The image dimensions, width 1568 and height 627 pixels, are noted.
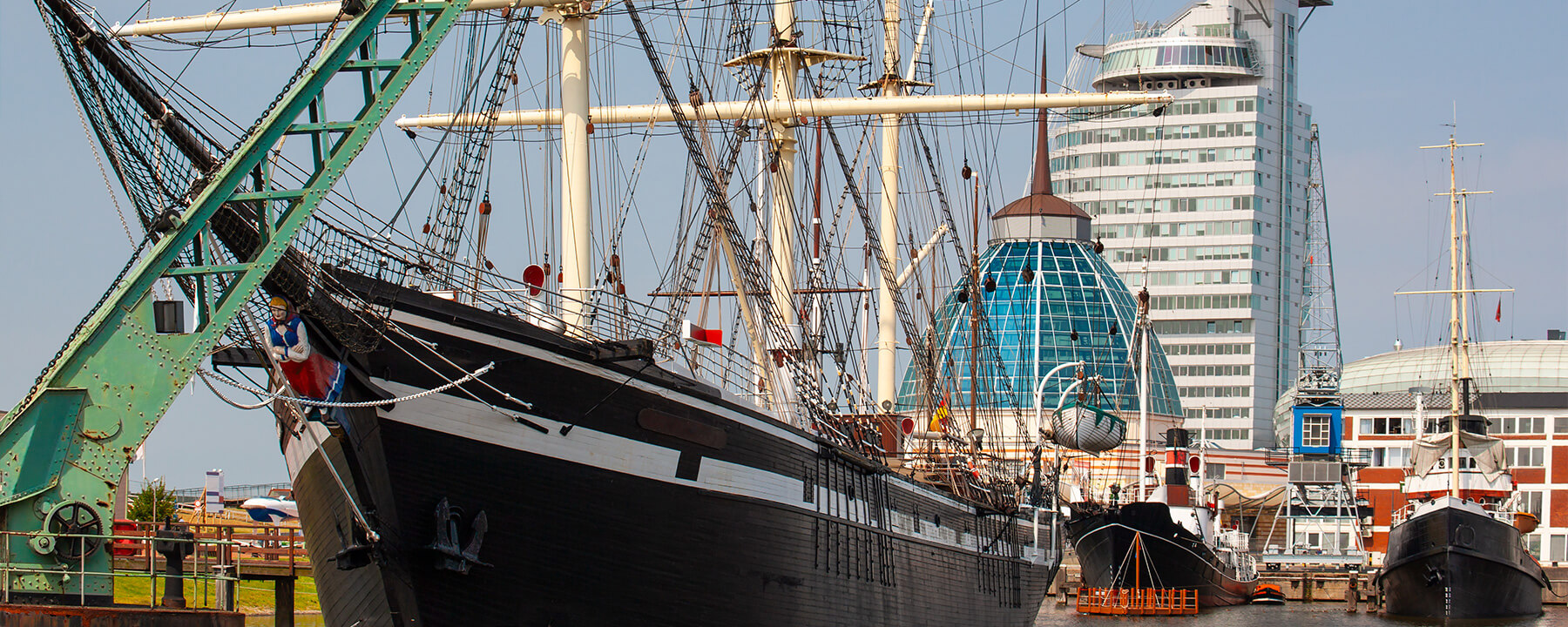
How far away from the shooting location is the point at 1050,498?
55688mm

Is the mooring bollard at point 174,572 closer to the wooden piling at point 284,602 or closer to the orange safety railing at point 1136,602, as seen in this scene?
the wooden piling at point 284,602

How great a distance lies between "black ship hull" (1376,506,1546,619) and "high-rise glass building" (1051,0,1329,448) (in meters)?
98.3

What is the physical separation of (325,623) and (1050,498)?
109 ft

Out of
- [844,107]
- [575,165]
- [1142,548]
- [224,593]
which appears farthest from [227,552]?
[1142,548]

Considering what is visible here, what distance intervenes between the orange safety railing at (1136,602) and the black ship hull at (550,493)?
4102 cm

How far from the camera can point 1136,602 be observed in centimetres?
6800

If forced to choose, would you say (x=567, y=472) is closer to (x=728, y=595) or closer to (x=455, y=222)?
(x=728, y=595)

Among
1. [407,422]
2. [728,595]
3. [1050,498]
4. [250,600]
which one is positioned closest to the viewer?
[407,422]

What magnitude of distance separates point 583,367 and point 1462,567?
45.0 metres

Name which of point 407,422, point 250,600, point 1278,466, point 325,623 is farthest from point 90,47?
point 1278,466

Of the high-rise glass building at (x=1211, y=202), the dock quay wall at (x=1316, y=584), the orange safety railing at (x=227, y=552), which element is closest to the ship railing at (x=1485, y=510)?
the dock quay wall at (x=1316, y=584)

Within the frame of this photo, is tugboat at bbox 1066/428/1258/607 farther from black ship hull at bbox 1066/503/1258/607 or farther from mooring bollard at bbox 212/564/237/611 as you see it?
mooring bollard at bbox 212/564/237/611

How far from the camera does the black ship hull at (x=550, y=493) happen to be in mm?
22469

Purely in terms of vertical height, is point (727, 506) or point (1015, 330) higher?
point (1015, 330)
